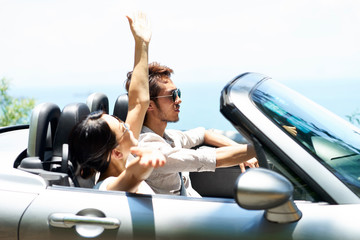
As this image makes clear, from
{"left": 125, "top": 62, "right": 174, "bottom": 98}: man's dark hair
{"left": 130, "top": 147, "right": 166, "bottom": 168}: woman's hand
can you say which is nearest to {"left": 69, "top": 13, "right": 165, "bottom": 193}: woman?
{"left": 130, "top": 147, "right": 166, "bottom": 168}: woman's hand

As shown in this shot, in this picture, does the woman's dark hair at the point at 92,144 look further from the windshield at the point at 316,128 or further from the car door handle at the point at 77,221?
the windshield at the point at 316,128

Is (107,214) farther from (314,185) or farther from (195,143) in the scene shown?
(195,143)

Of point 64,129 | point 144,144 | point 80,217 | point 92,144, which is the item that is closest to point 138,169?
point 80,217

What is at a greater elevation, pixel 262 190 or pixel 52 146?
pixel 262 190

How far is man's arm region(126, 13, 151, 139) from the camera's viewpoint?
2768 millimetres

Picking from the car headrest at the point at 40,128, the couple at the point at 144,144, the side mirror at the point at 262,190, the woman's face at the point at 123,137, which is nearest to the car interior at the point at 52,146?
the car headrest at the point at 40,128

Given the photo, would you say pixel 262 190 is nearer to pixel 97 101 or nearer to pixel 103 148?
pixel 103 148

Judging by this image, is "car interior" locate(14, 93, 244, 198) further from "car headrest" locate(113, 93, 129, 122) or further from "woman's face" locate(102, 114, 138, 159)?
"car headrest" locate(113, 93, 129, 122)

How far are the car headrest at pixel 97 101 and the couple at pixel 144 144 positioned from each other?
0.35 metres

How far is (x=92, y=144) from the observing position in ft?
7.91

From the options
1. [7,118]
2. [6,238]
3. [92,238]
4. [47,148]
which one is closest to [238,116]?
[92,238]

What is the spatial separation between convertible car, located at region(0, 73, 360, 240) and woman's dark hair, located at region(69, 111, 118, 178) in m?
0.11

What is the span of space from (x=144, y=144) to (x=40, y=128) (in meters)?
0.51

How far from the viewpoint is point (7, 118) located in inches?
383
